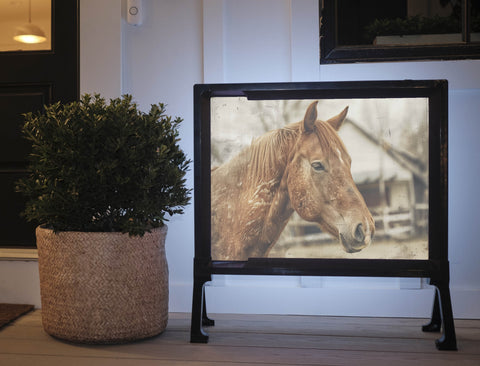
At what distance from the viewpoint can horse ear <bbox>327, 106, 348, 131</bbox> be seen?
1458mm

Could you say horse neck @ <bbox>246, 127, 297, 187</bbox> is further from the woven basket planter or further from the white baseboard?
the white baseboard

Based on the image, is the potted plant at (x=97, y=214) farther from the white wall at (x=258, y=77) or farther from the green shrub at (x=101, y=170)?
the white wall at (x=258, y=77)

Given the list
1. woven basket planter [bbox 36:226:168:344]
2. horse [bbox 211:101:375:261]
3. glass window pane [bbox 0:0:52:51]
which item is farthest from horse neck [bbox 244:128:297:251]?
glass window pane [bbox 0:0:52:51]

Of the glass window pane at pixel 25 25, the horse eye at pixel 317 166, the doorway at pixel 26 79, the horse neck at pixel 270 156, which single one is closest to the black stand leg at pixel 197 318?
the horse neck at pixel 270 156

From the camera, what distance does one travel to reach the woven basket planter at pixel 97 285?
4.58 ft

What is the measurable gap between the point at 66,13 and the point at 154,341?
1409 millimetres

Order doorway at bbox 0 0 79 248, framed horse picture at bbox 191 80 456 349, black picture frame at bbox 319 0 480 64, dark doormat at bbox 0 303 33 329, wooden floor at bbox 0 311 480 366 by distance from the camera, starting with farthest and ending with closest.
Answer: doorway at bbox 0 0 79 248, black picture frame at bbox 319 0 480 64, dark doormat at bbox 0 303 33 329, framed horse picture at bbox 191 80 456 349, wooden floor at bbox 0 311 480 366

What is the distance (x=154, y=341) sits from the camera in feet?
4.85

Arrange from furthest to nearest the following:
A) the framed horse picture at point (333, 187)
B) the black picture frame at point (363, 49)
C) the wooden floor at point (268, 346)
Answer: the black picture frame at point (363, 49) < the framed horse picture at point (333, 187) < the wooden floor at point (268, 346)

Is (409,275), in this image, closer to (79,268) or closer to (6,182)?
(79,268)

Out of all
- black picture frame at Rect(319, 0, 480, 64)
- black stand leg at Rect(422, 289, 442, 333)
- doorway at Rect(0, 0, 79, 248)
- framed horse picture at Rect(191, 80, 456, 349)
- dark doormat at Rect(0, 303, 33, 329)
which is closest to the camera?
framed horse picture at Rect(191, 80, 456, 349)

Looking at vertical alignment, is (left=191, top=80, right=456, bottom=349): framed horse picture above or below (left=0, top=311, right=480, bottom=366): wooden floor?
above

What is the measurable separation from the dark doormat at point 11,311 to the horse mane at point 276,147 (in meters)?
1.03

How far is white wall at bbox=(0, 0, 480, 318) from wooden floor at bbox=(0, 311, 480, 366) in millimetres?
100
